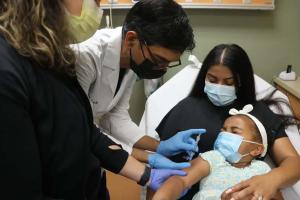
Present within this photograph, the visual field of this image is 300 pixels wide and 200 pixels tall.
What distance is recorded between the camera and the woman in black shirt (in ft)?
5.46

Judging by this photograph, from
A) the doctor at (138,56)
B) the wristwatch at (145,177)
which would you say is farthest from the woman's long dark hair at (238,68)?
the wristwatch at (145,177)

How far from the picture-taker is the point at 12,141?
0.64 m

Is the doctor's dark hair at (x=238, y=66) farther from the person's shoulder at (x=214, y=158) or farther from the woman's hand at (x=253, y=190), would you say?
the woman's hand at (x=253, y=190)

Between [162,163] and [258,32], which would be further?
[258,32]

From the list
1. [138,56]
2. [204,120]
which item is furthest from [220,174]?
[138,56]

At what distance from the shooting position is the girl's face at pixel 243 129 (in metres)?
1.61

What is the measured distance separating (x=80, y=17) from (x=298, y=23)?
2.56 m

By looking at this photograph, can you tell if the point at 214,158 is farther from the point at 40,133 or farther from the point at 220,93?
the point at 40,133

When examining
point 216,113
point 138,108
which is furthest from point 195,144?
point 138,108

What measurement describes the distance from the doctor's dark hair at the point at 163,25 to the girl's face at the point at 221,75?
51 centimetres

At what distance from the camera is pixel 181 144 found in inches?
63.7

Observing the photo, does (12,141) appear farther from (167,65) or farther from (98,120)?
(98,120)

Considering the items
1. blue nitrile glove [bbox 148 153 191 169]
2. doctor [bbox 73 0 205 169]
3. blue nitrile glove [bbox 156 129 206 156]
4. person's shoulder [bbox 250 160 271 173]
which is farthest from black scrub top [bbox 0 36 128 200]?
person's shoulder [bbox 250 160 271 173]

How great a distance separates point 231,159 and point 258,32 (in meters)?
1.66
